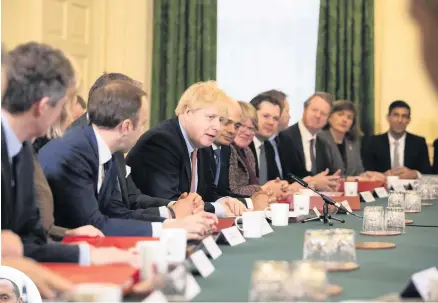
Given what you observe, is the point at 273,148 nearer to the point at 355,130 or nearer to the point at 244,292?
the point at 355,130

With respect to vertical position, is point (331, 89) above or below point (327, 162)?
above

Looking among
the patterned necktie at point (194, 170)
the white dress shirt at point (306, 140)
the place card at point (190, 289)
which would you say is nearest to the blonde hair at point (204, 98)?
the patterned necktie at point (194, 170)

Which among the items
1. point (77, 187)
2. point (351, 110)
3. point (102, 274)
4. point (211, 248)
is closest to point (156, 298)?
point (102, 274)

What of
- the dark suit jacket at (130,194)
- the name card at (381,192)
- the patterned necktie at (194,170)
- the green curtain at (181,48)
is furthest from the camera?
the green curtain at (181,48)

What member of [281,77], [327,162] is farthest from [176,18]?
[327,162]

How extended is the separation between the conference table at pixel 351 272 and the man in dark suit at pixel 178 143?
0.66m

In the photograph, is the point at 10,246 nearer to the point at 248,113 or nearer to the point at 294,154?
the point at 248,113

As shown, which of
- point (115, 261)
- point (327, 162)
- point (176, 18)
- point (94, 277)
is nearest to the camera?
point (94, 277)

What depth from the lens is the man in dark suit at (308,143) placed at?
5895 millimetres

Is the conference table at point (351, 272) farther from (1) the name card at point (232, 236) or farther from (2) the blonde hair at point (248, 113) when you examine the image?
(2) the blonde hair at point (248, 113)

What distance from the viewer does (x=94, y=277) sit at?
1.37 m

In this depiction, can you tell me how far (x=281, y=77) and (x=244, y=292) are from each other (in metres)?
6.40

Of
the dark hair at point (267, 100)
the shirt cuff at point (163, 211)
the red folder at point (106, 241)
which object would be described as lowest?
the shirt cuff at point (163, 211)

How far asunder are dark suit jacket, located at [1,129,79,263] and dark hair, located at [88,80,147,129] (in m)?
0.58
